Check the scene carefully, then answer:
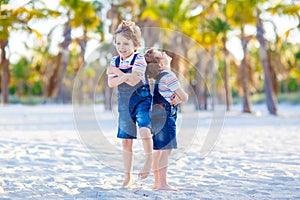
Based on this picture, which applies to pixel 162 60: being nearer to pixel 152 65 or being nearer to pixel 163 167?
pixel 152 65

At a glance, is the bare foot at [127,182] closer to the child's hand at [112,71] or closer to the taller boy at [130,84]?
the taller boy at [130,84]

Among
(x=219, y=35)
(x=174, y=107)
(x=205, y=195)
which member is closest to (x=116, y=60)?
(x=174, y=107)

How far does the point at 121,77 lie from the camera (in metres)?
3.36

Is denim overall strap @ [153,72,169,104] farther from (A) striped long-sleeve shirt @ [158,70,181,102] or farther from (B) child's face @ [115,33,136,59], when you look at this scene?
(B) child's face @ [115,33,136,59]

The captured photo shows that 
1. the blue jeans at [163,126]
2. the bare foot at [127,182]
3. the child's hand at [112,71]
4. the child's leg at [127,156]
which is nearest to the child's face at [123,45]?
the child's hand at [112,71]

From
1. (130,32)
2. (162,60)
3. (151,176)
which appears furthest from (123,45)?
(151,176)

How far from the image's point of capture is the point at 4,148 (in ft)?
21.4

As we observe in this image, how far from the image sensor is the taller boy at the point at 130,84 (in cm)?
335

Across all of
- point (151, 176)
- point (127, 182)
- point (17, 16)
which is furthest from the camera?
point (17, 16)

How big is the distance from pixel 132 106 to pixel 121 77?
252 mm

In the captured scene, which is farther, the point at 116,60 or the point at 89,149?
the point at 89,149

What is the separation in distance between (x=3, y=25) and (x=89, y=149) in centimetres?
1625

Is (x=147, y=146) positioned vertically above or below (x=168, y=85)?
below

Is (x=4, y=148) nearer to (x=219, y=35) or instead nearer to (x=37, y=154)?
(x=37, y=154)
